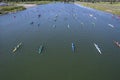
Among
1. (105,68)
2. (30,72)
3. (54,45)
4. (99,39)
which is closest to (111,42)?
(99,39)

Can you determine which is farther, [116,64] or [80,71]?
[116,64]

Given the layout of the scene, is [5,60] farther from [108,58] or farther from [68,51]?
[108,58]

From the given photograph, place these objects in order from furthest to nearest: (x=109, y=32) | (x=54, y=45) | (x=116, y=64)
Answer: (x=109, y=32) → (x=54, y=45) → (x=116, y=64)

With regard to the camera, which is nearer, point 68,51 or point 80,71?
point 80,71

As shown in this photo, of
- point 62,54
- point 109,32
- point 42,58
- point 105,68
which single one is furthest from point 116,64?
point 109,32

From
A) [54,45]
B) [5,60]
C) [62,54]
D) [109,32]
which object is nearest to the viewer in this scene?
[5,60]

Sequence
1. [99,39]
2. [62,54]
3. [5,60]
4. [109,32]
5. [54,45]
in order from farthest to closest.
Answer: [109,32], [99,39], [54,45], [62,54], [5,60]

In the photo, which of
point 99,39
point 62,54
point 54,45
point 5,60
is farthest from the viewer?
point 99,39

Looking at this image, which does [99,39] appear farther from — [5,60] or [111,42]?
[5,60]
